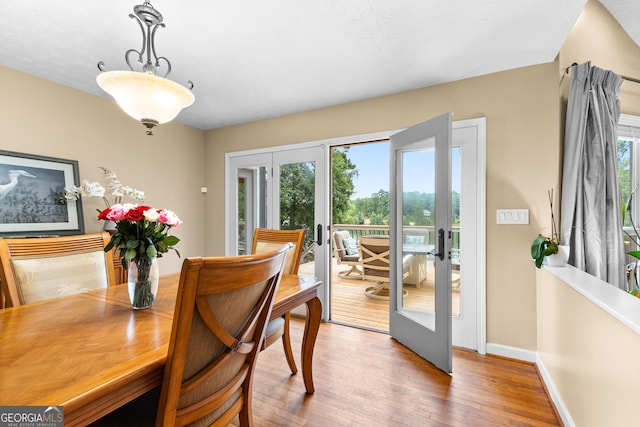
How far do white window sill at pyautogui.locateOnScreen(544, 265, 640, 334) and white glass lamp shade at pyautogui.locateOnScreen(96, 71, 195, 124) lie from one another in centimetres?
207

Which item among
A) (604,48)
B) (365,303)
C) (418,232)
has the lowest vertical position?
(365,303)

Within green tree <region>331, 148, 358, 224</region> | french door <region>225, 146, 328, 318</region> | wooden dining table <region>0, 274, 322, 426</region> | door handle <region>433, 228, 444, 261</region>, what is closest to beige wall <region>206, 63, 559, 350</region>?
door handle <region>433, 228, 444, 261</region>

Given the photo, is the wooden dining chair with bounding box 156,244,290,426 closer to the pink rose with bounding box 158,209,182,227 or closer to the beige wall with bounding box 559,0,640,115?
the pink rose with bounding box 158,209,182,227

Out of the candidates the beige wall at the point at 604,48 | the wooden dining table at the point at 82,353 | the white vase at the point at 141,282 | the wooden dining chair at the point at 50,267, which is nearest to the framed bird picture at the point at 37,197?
the wooden dining chair at the point at 50,267

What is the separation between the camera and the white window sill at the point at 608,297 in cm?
105

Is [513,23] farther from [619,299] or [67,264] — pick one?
[67,264]

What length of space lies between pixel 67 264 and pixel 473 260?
2942 millimetres

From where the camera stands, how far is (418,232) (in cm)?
263

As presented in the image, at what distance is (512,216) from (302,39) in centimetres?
216

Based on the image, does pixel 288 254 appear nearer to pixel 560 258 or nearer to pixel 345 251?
pixel 560 258

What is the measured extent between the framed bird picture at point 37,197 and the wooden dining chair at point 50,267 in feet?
3.93

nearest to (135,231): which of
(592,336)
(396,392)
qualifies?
(396,392)

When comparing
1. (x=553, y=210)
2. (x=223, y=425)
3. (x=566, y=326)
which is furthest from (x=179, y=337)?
(x=553, y=210)

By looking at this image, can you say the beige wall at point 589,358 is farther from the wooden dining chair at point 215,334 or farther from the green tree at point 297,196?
the green tree at point 297,196
